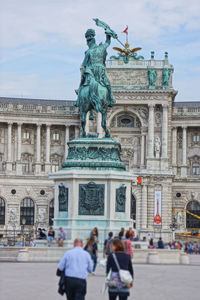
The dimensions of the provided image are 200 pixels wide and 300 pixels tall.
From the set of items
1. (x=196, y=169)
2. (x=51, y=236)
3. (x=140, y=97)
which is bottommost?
(x=51, y=236)

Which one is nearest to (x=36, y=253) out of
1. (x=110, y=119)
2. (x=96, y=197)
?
(x=96, y=197)

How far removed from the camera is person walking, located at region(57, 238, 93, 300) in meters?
18.5

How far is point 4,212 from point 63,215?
63651 millimetres

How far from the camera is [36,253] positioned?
39.8m

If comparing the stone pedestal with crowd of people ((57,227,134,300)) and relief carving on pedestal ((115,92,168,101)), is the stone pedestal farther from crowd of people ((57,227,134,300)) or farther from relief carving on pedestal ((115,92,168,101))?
relief carving on pedestal ((115,92,168,101))

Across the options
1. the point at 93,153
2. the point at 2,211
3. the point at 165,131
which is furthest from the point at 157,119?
the point at 93,153

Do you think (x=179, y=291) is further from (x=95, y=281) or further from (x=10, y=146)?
(x=10, y=146)

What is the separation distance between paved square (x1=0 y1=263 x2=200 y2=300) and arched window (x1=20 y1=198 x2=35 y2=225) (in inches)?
2634

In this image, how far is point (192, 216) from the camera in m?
103

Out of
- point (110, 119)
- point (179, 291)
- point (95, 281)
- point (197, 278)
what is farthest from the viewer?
point (110, 119)

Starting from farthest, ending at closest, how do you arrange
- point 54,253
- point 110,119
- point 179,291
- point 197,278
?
point 110,119 → point 54,253 → point 197,278 → point 179,291

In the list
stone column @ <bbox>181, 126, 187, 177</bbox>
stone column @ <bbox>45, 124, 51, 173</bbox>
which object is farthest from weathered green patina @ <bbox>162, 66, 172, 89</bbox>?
stone column @ <bbox>45, 124, 51, 173</bbox>

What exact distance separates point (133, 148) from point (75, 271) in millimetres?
85231

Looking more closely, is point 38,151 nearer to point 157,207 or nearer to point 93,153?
point 157,207
